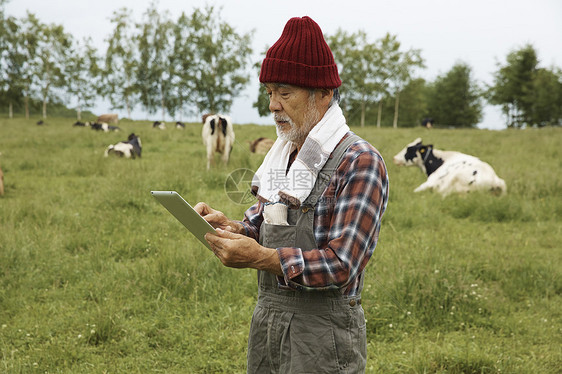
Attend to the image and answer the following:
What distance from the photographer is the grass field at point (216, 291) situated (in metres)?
3.38

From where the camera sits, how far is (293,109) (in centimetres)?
172

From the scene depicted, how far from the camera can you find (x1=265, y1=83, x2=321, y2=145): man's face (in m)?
1.70

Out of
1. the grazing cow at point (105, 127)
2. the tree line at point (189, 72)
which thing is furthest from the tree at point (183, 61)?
the grazing cow at point (105, 127)

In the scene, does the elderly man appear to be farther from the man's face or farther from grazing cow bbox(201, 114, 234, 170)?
grazing cow bbox(201, 114, 234, 170)

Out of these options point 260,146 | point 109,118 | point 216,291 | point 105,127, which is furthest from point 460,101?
point 216,291

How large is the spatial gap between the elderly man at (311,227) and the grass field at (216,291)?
1.75 metres

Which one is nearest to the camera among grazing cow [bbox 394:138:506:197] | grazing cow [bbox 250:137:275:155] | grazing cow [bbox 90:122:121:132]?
grazing cow [bbox 394:138:506:197]

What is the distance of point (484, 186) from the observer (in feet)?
26.5

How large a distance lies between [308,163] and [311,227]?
0.71ft

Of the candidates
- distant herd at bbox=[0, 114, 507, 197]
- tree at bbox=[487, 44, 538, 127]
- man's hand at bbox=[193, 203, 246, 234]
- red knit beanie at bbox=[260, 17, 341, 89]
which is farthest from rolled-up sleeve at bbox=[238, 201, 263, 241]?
tree at bbox=[487, 44, 538, 127]

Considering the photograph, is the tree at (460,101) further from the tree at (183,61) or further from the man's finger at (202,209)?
the man's finger at (202,209)

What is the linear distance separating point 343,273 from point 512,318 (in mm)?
3086

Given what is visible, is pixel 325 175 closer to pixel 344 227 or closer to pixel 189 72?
pixel 344 227

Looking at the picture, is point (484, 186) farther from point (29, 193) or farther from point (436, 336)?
point (29, 193)
